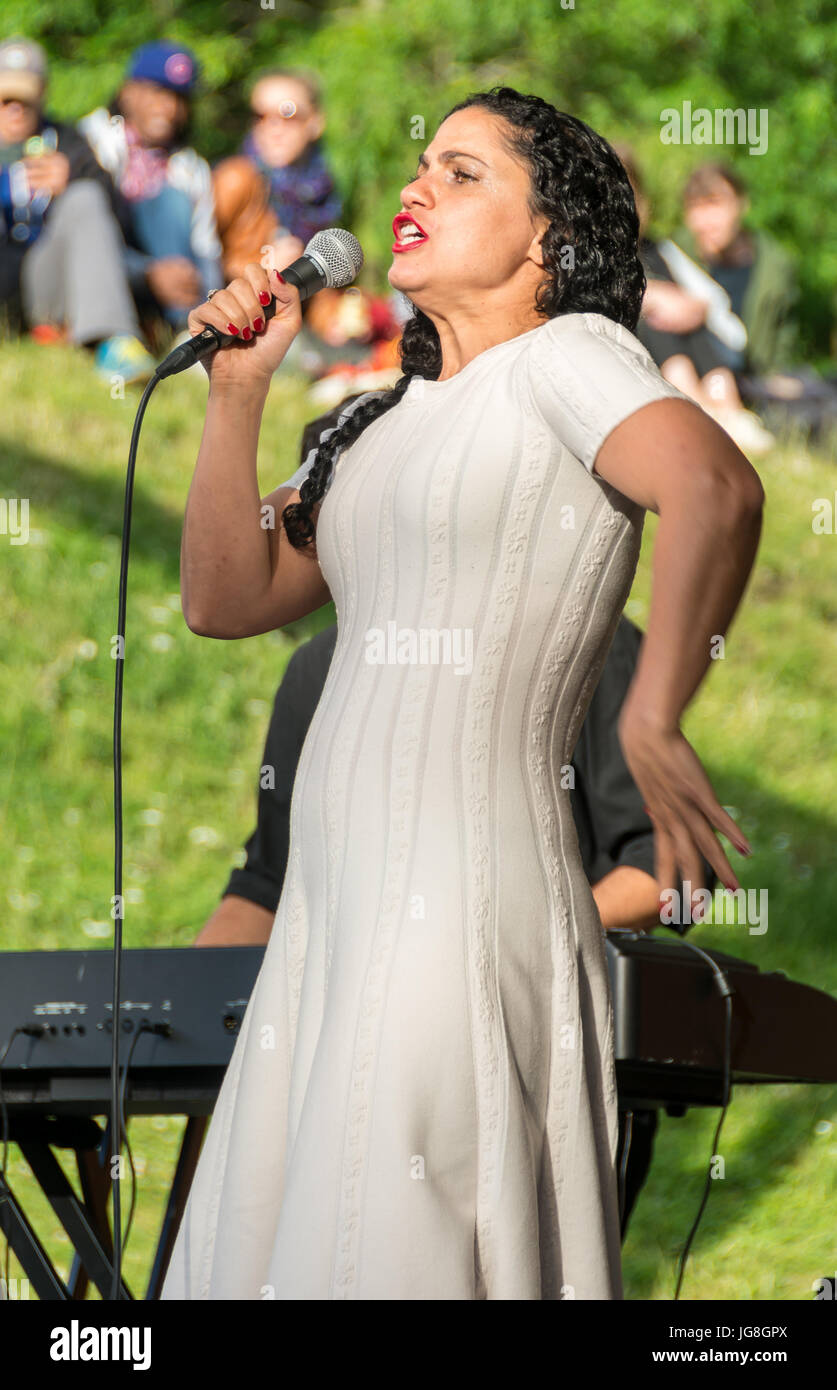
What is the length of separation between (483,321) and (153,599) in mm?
5438

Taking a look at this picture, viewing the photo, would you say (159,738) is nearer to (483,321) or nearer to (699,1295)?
(699,1295)

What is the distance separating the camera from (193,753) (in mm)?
6938

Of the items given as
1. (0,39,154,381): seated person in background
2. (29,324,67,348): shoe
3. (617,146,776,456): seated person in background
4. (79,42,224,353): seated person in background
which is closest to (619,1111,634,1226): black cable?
(617,146,776,456): seated person in background

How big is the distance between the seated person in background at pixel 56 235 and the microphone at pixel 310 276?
6.45 metres

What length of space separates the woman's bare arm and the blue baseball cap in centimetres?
784

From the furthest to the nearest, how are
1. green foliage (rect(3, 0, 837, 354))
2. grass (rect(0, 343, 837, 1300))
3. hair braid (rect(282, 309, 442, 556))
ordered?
green foliage (rect(3, 0, 837, 354)) < grass (rect(0, 343, 837, 1300)) < hair braid (rect(282, 309, 442, 556))

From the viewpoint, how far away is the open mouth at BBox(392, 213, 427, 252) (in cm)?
225

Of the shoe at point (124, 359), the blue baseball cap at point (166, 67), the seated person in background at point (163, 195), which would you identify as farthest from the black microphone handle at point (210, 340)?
the blue baseball cap at point (166, 67)

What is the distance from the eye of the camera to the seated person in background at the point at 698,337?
29.4 ft

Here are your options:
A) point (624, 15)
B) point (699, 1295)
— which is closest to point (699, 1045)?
point (699, 1295)

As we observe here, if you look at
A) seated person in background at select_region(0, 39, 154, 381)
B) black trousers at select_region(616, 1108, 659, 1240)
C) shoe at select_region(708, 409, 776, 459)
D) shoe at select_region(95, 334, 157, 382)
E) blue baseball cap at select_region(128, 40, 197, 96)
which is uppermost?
blue baseball cap at select_region(128, 40, 197, 96)

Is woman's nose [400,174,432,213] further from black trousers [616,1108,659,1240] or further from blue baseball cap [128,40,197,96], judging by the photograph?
blue baseball cap [128,40,197,96]

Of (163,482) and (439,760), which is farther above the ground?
(163,482)
